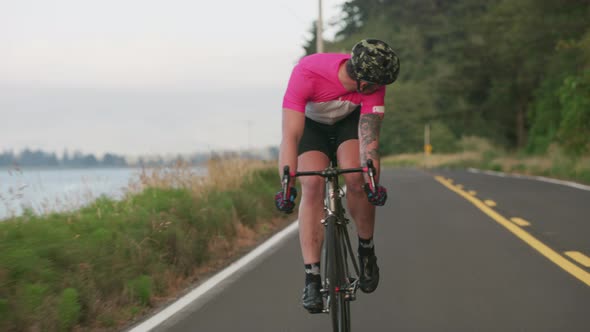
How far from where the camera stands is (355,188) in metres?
A: 4.99

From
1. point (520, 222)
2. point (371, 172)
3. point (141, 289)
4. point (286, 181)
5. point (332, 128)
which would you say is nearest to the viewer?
point (286, 181)

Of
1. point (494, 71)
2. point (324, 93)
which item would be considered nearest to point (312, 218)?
point (324, 93)

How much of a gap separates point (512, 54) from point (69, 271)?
5101cm

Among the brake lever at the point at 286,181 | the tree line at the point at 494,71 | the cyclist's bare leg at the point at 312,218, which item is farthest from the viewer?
the tree line at the point at 494,71

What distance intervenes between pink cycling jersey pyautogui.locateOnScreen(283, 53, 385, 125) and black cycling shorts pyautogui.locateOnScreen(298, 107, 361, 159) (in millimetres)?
161

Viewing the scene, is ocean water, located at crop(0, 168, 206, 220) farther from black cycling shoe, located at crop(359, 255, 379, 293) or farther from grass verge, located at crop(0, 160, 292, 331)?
black cycling shoe, located at crop(359, 255, 379, 293)

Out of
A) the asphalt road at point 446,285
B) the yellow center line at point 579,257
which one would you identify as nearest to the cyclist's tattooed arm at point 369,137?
the asphalt road at point 446,285

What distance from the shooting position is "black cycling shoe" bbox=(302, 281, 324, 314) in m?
4.51

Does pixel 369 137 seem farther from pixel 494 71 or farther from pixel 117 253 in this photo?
pixel 494 71

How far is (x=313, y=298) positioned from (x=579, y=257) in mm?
4415

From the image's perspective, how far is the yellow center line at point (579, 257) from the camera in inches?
299

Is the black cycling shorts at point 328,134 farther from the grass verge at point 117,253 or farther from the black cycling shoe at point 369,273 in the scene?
the grass verge at point 117,253

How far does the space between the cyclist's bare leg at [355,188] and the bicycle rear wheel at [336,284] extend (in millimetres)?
598

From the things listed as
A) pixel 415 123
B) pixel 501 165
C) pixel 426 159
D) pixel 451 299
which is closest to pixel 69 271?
pixel 451 299
